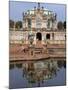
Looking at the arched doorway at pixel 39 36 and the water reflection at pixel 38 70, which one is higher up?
the arched doorway at pixel 39 36

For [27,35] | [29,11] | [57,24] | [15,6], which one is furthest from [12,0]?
[57,24]

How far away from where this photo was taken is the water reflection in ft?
7.04

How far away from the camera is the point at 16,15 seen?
6.98 feet

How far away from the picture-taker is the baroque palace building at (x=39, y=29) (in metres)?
2.14

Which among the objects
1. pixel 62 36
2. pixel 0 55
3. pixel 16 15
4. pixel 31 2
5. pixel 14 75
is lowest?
pixel 14 75

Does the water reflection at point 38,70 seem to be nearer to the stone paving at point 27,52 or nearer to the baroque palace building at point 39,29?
the stone paving at point 27,52

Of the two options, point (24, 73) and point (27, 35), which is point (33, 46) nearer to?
point (27, 35)

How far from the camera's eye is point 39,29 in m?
2.18

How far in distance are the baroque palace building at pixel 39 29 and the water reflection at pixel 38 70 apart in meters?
0.21

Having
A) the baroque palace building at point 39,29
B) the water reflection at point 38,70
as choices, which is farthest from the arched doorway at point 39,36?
the water reflection at point 38,70

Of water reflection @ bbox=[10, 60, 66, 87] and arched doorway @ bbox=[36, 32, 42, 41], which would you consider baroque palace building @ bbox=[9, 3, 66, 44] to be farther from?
water reflection @ bbox=[10, 60, 66, 87]

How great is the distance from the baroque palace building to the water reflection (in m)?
0.21

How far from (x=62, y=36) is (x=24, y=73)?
54 cm

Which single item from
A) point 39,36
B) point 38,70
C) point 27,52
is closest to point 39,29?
point 39,36
